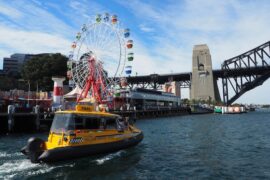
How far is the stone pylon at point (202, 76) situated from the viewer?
13525cm

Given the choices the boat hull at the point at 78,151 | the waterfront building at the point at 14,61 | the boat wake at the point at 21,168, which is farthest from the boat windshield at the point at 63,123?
the waterfront building at the point at 14,61

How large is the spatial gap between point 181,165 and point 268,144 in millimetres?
12406

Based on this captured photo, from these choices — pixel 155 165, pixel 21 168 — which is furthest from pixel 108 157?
pixel 21 168

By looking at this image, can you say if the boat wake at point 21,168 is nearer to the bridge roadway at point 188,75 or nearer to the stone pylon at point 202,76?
the bridge roadway at point 188,75

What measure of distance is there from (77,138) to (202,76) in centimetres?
12063

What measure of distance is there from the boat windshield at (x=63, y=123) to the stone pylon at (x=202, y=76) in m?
120

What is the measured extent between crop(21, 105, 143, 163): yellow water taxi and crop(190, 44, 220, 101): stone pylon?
117 meters

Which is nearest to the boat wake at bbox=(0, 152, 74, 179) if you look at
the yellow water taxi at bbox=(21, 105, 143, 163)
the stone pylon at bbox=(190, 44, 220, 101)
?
the yellow water taxi at bbox=(21, 105, 143, 163)

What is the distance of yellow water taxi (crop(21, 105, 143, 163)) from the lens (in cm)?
1805

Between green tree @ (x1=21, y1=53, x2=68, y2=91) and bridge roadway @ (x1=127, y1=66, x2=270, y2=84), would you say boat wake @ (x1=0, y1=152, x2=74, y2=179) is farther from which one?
bridge roadway @ (x1=127, y1=66, x2=270, y2=84)

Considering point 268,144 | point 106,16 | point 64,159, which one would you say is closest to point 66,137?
point 64,159

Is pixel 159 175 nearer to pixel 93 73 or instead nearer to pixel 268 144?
pixel 268 144

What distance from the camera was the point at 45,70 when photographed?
301ft

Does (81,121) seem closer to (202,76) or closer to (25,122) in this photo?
(25,122)
